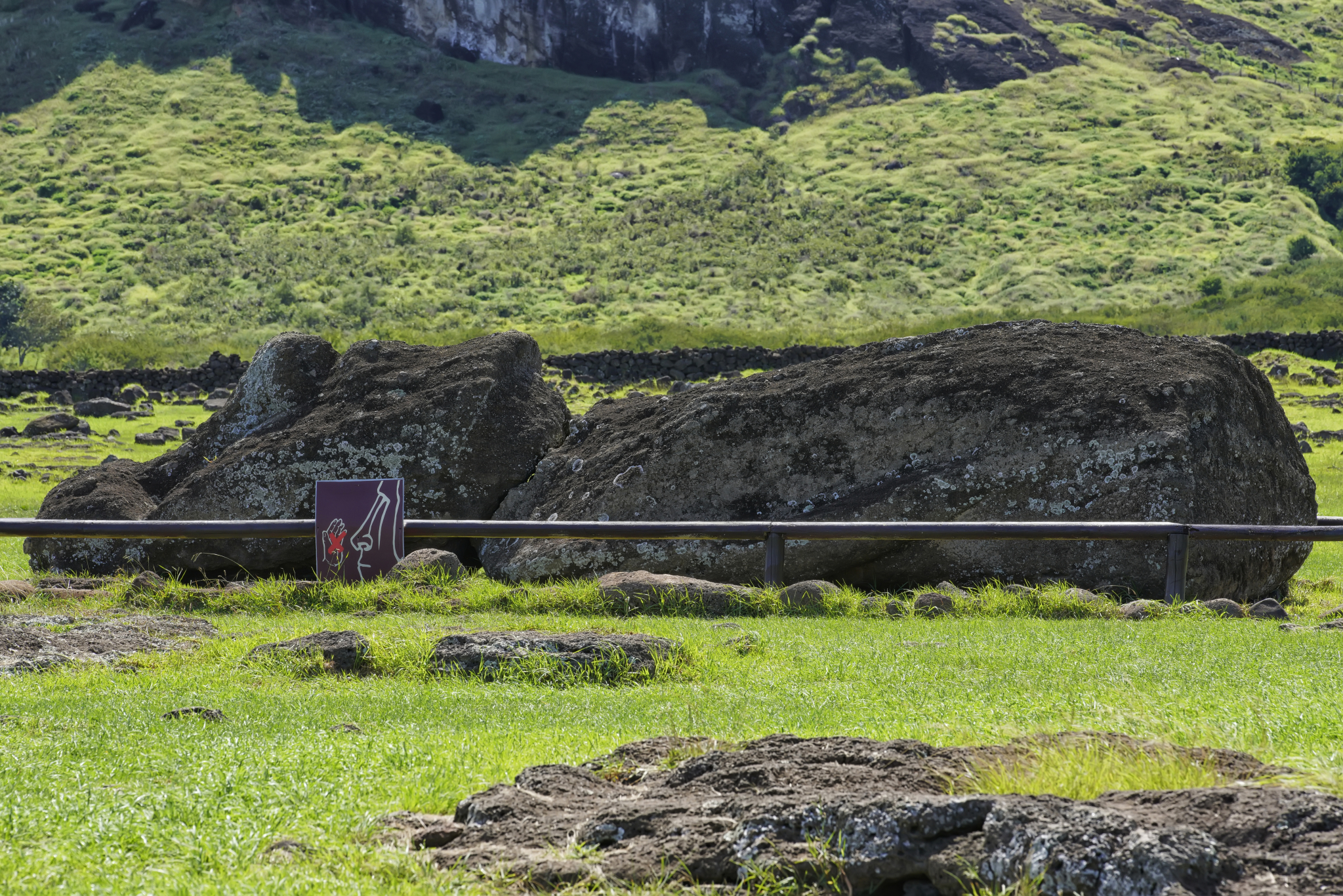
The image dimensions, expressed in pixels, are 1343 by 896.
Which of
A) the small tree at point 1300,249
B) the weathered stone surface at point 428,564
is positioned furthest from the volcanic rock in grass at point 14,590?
the small tree at point 1300,249

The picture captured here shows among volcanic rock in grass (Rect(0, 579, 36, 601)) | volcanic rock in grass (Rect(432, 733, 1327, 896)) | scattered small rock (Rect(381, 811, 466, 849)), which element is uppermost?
volcanic rock in grass (Rect(432, 733, 1327, 896))

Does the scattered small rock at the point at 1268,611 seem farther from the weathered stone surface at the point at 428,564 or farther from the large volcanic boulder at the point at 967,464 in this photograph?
the weathered stone surface at the point at 428,564

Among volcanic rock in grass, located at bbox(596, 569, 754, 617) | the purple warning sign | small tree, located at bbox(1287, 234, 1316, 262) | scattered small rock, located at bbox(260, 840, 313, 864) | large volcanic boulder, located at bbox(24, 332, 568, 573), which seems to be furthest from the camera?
small tree, located at bbox(1287, 234, 1316, 262)

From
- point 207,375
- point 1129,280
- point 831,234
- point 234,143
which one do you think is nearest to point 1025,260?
point 1129,280

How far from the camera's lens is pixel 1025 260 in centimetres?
7894

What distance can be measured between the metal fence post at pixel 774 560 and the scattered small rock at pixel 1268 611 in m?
4.26

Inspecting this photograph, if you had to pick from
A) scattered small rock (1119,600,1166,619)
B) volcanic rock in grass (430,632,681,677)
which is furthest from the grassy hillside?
volcanic rock in grass (430,632,681,677)

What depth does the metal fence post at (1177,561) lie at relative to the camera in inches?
462

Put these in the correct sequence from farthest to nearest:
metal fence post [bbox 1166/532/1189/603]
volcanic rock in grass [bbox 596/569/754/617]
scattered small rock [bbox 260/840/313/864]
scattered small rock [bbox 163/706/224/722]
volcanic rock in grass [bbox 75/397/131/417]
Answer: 1. volcanic rock in grass [bbox 75/397/131/417]
2. metal fence post [bbox 1166/532/1189/603]
3. volcanic rock in grass [bbox 596/569/754/617]
4. scattered small rock [bbox 163/706/224/722]
5. scattered small rock [bbox 260/840/313/864]

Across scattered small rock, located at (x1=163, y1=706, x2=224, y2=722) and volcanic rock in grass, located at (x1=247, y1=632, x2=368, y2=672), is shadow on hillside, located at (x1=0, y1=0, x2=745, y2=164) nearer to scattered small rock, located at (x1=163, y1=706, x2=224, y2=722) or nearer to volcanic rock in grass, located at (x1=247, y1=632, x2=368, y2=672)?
volcanic rock in grass, located at (x1=247, y1=632, x2=368, y2=672)

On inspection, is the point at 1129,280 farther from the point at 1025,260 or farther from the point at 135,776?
the point at 135,776

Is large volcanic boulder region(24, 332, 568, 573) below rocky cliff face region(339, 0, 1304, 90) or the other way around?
below

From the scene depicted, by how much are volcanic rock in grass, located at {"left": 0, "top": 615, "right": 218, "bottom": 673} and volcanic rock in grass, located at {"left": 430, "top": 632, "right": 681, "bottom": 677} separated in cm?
240

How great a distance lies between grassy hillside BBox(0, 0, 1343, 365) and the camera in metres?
70.9
